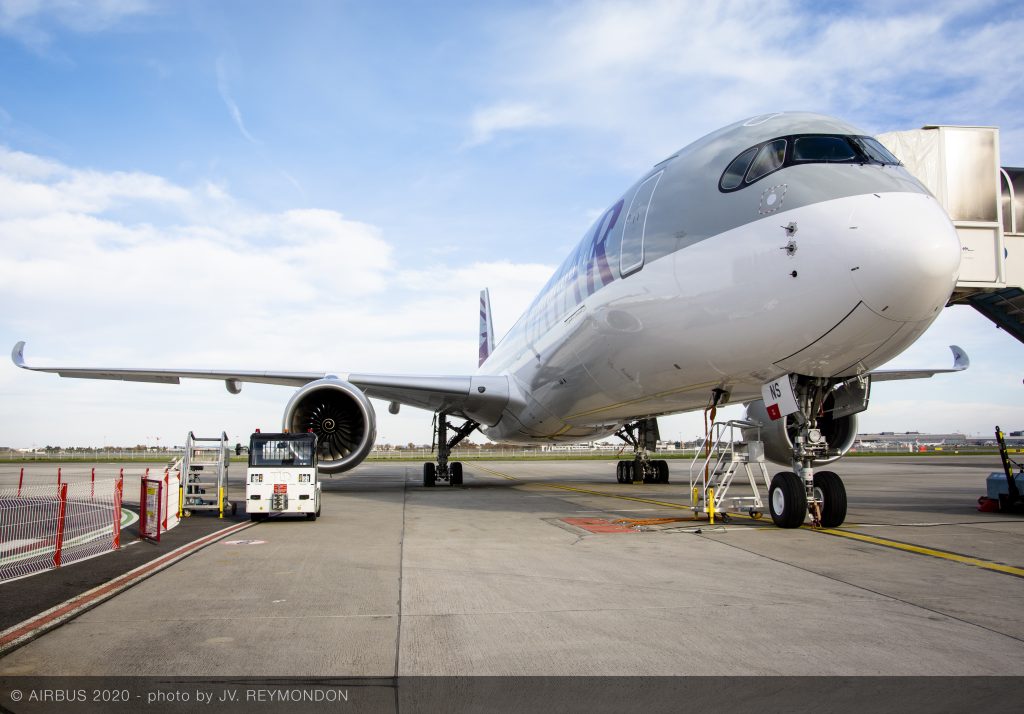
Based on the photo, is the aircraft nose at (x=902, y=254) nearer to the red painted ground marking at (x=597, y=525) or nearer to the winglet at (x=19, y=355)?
the red painted ground marking at (x=597, y=525)

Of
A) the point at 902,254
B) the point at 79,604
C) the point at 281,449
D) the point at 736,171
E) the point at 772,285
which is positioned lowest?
the point at 79,604

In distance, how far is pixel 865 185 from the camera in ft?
24.8

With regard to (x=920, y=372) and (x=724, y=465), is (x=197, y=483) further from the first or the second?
(x=920, y=372)

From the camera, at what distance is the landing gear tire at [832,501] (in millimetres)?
9031

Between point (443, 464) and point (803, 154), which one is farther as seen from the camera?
point (443, 464)

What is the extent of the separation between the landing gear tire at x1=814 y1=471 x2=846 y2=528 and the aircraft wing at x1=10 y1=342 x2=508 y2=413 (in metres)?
9.39

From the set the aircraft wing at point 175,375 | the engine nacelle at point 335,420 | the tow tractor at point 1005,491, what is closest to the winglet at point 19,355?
the aircraft wing at point 175,375

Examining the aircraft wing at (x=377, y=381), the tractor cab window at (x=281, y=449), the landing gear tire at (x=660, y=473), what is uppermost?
the aircraft wing at (x=377, y=381)

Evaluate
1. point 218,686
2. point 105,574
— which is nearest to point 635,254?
point 105,574

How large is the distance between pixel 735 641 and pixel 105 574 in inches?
210

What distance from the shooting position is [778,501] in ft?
29.9

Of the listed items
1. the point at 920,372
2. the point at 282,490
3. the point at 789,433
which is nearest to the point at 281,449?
the point at 282,490

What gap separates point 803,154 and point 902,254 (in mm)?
1723

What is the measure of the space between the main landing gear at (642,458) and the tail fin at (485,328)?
1142 centimetres
